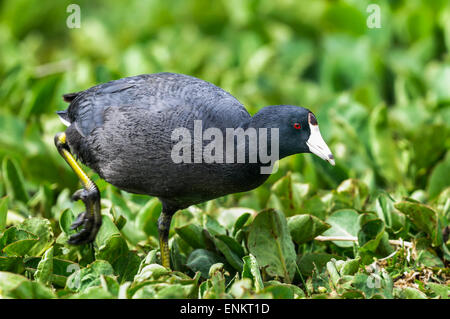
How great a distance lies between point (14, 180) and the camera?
4.55 m

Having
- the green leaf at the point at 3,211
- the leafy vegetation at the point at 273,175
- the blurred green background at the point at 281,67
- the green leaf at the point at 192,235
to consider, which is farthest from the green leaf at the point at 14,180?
the green leaf at the point at 192,235

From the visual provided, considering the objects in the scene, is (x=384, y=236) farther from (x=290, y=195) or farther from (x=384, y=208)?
(x=290, y=195)

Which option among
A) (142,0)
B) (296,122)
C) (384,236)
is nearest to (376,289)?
(384,236)

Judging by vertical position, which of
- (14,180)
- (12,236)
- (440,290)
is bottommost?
(440,290)

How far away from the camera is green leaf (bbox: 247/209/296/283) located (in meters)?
3.58

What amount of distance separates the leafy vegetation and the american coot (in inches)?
13.5

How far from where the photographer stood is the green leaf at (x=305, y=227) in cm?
367

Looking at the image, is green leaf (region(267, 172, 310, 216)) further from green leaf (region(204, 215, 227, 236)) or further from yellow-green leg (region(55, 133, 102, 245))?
yellow-green leg (region(55, 133, 102, 245))

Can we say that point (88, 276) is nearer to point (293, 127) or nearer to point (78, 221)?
point (78, 221)

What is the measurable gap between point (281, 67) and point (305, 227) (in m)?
3.58
